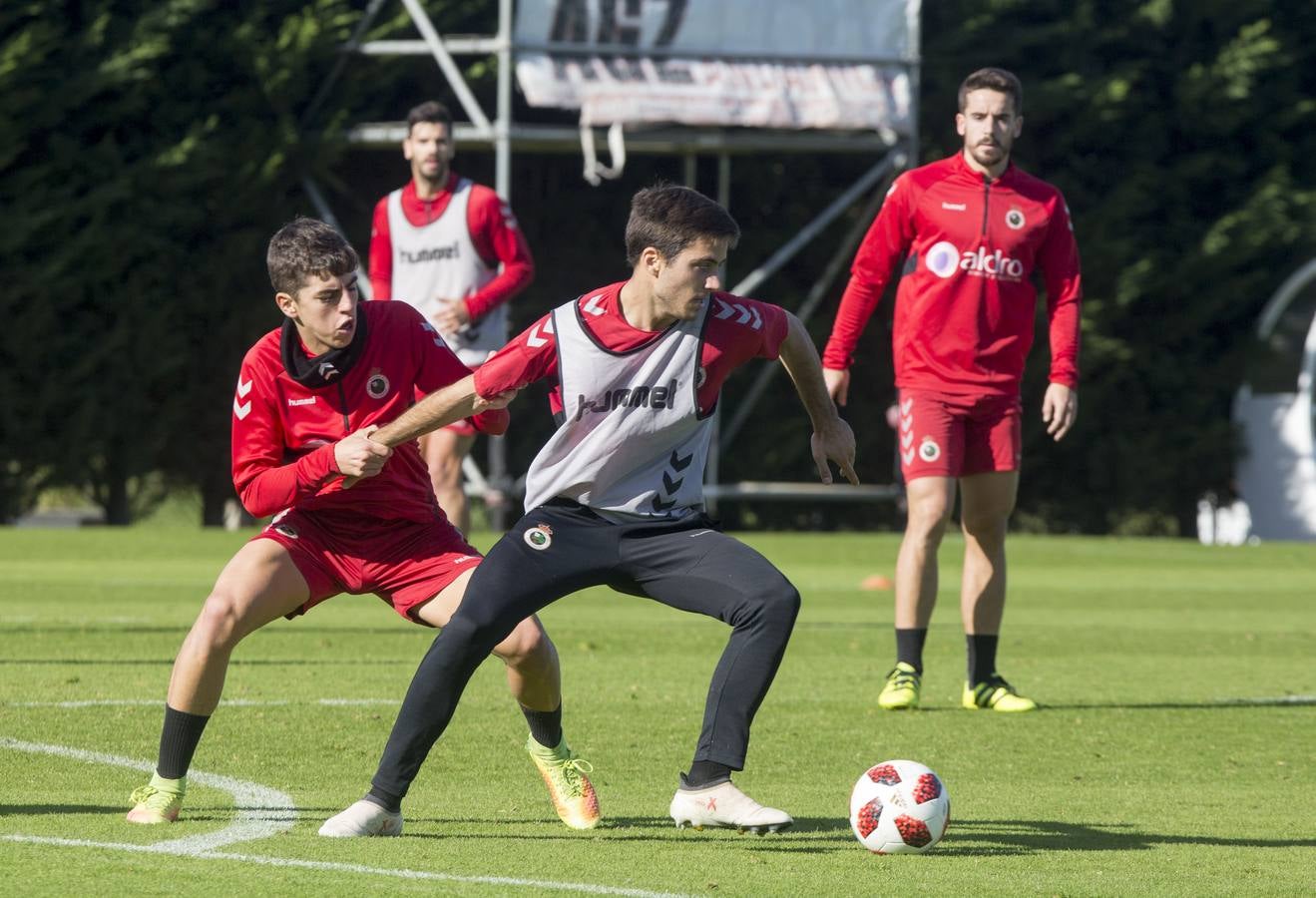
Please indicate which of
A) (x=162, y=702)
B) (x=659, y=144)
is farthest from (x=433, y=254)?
(x=659, y=144)

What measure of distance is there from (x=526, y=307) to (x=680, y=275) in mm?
15966

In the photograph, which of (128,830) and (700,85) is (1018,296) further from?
(700,85)

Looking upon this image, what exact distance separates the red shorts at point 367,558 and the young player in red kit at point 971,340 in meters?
2.69

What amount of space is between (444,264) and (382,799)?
20.3ft

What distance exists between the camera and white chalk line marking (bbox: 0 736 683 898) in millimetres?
4613

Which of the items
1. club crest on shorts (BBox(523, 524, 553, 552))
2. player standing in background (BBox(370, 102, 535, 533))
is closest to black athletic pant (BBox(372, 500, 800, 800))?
club crest on shorts (BBox(523, 524, 553, 552))

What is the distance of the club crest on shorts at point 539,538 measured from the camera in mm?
5371

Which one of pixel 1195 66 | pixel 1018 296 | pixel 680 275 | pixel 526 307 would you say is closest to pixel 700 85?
pixel 526 307

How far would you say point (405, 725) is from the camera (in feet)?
17.3

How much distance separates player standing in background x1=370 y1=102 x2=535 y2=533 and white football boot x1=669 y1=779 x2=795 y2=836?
541 cm

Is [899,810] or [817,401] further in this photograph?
[817,401]

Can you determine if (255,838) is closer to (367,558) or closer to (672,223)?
(367,558)

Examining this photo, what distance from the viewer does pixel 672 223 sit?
5.34 metres

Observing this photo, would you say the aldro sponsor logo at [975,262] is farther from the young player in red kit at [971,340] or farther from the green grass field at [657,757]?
the green grass field at [657,757]
